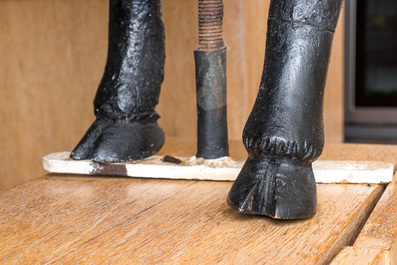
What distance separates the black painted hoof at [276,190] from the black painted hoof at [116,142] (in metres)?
0.29

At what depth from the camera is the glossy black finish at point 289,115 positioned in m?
0.73

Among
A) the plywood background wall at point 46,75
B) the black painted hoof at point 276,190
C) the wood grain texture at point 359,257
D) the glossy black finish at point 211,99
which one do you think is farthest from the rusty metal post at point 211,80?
the plywood background wall at point 46,75

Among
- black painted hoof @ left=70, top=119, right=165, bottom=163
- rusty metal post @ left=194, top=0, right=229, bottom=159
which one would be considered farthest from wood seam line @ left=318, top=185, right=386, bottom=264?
black painted hoof @ left=70, top=119, right=165, bottom=163

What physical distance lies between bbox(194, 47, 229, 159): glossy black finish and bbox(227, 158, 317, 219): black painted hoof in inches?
8.5

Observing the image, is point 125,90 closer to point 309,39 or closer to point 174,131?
point 309,39

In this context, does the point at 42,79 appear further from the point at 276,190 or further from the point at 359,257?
the point at 359,257

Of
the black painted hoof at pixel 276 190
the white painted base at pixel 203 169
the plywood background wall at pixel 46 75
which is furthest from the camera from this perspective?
the plywood background wall at pixel 46 75

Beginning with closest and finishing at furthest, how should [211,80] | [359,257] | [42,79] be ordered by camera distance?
[359,257], [211,80], [42,79]

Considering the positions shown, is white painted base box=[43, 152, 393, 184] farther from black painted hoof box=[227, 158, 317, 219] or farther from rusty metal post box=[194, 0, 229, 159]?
black painted hoof box=[227, 158, 317, 219]

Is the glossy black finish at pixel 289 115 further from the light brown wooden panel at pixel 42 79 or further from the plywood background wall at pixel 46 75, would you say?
the light brown wooden panel at pixel 42 79

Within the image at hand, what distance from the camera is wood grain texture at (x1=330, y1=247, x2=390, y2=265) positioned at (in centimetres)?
61

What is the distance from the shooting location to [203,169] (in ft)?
3.13

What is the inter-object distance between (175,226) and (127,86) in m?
0.34

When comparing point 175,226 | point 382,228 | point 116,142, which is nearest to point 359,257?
point 382,228
